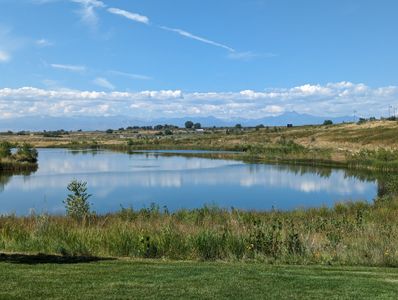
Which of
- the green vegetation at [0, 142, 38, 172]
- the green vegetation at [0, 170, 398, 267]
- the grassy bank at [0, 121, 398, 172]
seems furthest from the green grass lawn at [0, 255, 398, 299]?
the green vegetation at [0, 142, 38, 172]

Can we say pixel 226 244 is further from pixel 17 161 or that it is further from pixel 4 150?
pixel 4 150

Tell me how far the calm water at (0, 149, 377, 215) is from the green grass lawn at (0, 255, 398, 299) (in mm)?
16249

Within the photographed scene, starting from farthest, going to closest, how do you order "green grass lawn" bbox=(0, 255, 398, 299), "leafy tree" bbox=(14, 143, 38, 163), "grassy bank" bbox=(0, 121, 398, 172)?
"grassy bank" bbox=(0, 121, 398, 172) → "leafy tree" bbox=(14, 143, 38, 163) → "green grass lawn" bbox=(0, 255, 398, 299)

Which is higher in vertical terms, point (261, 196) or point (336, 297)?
point (336, 297)

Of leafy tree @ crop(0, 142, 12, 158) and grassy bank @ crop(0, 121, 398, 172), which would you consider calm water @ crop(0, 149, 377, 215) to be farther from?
A: grassy bank @ crop(0, 121, 398, 172)

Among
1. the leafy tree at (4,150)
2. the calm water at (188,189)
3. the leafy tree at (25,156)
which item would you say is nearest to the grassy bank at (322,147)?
the calm water at (188,189)

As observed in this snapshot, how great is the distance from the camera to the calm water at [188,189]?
29.3 metres

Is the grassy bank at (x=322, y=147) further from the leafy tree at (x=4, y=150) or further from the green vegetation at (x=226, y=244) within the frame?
the green vegetation at (x=226, y=244)

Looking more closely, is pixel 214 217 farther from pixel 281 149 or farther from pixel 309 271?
pixel 281 149

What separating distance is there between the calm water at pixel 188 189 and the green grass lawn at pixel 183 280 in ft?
53.3

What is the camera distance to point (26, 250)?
10.8 meters

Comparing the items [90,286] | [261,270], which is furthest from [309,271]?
[90,286]

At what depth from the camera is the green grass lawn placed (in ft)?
22.3

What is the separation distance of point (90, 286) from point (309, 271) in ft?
12.8
